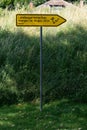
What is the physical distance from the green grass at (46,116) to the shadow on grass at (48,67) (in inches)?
13.3

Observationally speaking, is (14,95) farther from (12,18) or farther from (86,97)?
(12,18)

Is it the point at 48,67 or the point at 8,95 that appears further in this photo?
the point at 48,67

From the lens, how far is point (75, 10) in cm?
1418

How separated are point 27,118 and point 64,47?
2873 mm

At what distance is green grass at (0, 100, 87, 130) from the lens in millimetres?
7961

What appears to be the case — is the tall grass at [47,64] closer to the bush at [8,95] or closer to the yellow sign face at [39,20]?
the bush at [8,95]

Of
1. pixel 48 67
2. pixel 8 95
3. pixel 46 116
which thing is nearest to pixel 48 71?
pixel 48 67

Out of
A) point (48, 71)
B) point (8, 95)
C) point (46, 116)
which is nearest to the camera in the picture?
point (46, 116)

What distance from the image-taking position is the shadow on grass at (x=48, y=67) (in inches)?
398

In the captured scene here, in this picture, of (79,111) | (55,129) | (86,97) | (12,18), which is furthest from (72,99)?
(12,18)

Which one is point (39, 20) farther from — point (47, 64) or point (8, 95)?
point (8, 95)

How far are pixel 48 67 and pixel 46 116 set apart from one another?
79.2 inches

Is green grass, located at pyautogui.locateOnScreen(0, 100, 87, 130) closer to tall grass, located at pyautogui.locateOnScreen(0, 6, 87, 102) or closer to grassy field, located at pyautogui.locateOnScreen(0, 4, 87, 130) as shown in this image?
grassy field, located at pyautogui.locateOnScreen(0, 4, 87, 130)

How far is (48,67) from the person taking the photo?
10445 mm
